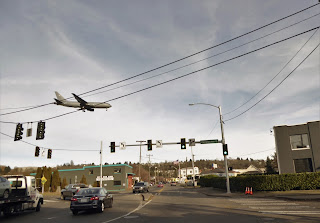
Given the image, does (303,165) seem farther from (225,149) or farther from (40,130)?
(40,130)

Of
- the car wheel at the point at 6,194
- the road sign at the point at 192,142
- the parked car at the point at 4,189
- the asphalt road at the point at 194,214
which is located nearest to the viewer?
the asphalt road at the point at 194,214

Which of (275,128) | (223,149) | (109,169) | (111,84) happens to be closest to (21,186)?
(111,84)

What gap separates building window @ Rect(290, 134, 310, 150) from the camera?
35062mm

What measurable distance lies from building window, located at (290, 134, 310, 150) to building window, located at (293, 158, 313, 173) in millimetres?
1769

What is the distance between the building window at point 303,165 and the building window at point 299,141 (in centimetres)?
177

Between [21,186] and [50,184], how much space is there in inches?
1640

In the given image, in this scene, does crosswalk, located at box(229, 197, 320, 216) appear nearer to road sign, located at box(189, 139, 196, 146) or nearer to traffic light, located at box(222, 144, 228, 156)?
traffic light, located at box(222, 144, 228, 156)

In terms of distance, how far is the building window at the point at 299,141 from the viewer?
35062 millimetres

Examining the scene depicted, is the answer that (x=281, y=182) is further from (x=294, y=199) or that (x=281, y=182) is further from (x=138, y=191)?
(x=138, y=191)

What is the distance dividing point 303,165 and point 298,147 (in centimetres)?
246

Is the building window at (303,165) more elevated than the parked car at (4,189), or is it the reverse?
the building window at (303,165)

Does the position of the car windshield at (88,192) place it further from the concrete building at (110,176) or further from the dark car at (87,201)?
the concrete building at (110,176)

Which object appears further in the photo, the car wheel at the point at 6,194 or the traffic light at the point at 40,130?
the traffic light at the point at 40,130

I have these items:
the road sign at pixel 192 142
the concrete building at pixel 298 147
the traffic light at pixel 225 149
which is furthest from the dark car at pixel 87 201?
the concrete building at pixel 298 147
